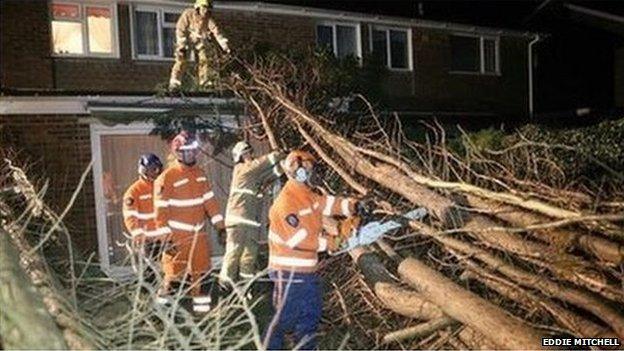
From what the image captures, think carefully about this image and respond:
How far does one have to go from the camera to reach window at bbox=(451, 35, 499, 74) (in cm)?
1739

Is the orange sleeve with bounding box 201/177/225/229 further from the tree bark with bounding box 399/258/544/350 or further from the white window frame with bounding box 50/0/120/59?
the white window frame with bounding box 50/0/120/59

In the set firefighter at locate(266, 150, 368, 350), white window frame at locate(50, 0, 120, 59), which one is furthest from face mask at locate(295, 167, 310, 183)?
white window frame at locate(50, 0, 120, 59)

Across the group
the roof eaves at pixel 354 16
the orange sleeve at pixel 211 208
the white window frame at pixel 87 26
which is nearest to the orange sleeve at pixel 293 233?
the orange sleeve at pixel 211 208

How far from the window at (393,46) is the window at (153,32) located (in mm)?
5222

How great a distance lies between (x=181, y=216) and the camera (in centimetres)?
631

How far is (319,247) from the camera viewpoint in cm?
498

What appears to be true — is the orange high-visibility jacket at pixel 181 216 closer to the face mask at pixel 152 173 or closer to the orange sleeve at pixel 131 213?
the orange sleeve at pixel 131 213

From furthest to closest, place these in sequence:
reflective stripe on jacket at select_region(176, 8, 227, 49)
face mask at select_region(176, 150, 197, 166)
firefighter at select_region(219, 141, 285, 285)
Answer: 1. reflective stripe on jacket at select_region(176, 8, 227, 49)
2. firefighter at select_region(219, 141, 285, 285)
3. face mask at select_region(176, 150, 197, 166)

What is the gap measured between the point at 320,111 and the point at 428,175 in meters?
2.61

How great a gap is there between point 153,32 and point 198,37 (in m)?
3.38

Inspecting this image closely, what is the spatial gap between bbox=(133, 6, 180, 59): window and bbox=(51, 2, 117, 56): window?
49 centimetres

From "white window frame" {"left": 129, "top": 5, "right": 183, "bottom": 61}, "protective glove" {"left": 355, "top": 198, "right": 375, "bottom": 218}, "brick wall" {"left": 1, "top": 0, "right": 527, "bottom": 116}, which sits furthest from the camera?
"white window frame" {"left": 129, "top": 5, "right": 183, "bottom": 61}

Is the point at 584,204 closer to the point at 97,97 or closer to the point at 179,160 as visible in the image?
the point at 179,160

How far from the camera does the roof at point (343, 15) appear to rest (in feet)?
41.3
